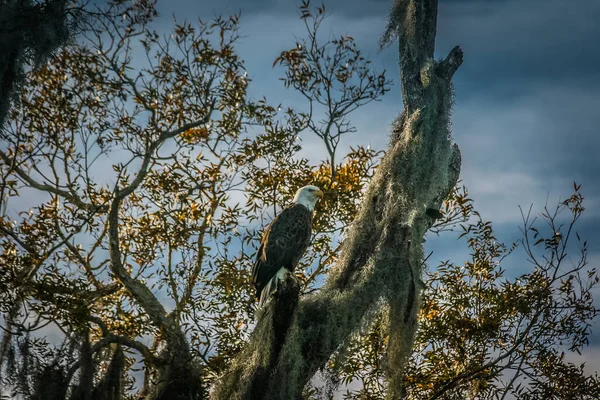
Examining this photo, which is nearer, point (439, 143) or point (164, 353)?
point (439, 143)

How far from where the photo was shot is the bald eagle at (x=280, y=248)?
6270 mm

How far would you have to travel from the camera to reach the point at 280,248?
631cm

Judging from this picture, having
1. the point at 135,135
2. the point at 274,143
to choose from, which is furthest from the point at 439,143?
the point at 135,135

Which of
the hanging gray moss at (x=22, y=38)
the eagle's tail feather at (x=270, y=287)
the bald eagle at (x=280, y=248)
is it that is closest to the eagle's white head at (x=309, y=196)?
the bald eagle at (x=280, y=248)

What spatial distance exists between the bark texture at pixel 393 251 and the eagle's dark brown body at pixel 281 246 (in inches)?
37.9

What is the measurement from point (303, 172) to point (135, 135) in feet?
6.78

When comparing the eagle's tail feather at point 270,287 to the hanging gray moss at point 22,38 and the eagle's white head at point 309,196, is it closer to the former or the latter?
the eagle's white head at point 309,196

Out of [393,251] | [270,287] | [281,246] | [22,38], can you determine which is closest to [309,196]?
[281,246]

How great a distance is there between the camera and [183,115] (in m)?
8.02

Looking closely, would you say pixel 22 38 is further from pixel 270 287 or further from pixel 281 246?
pixel 270 287

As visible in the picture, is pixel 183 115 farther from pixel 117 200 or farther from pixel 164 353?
pixel 164 353

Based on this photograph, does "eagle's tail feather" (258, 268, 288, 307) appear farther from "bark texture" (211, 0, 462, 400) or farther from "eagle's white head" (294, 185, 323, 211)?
"bark texture" (211, 0, 462, 400)

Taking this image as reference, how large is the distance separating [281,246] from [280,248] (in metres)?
0.02

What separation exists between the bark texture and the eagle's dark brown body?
3.16ft
